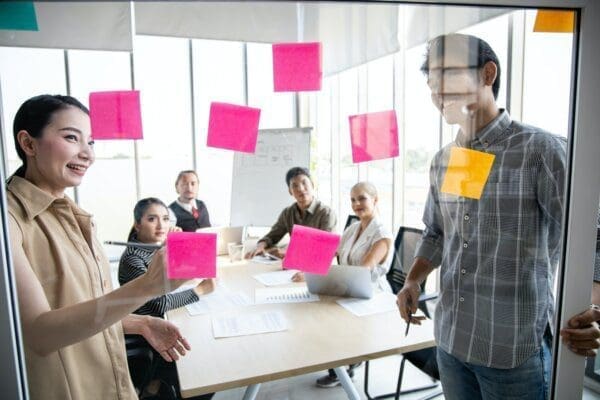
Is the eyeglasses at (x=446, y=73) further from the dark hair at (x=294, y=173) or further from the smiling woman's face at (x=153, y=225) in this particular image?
the smiling woman's face at (x=153, y=225)

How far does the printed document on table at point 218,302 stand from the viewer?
3.49ft

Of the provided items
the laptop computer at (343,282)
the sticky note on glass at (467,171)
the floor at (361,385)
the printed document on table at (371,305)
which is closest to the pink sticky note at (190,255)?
the sticky note on glass at (467,171)

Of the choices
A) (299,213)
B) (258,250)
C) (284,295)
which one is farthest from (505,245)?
(284,295)

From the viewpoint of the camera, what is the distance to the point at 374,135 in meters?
0.96

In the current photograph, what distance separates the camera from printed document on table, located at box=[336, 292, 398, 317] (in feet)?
5.20

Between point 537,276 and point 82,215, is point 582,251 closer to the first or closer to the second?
point 537,276

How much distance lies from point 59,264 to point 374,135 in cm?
75

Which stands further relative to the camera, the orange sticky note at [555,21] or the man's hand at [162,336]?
the man's hand at [162,336]

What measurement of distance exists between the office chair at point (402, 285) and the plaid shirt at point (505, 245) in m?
0.25

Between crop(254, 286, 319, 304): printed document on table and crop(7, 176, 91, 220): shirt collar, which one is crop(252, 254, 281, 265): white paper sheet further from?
crop(7, 176, 91, 220): shirt collar

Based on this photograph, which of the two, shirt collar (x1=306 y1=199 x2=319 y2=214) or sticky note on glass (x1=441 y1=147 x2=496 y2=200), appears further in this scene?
shirt collar (x1=306 y1=199 x2=319 y2=214)

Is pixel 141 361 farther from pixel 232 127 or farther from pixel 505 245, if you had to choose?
pixel 505 245

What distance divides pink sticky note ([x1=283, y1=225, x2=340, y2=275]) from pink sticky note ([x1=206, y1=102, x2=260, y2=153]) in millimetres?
280

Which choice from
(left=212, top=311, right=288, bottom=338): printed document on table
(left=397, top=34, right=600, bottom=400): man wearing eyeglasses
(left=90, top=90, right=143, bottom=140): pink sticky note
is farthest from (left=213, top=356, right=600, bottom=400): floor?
(left=90, top=90, right=143, bottom=140): pink sticky note
